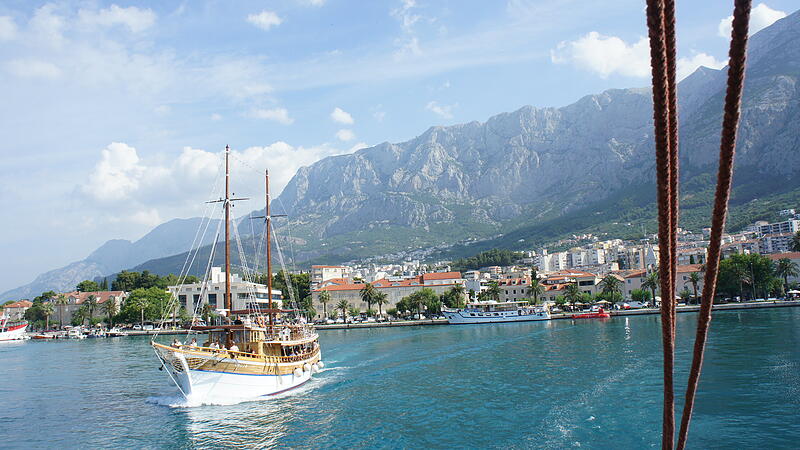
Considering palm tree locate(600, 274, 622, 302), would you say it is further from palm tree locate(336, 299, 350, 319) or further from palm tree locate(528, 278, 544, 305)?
palm tree locate(336, 299, 350, 319)

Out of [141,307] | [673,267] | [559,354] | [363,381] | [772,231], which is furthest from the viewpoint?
[772,231]

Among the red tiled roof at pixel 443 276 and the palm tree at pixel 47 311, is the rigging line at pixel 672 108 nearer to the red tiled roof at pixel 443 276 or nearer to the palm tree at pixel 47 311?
the red tiled roof at pixel 443 276

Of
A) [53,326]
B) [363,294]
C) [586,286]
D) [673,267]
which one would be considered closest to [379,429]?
[673,267]

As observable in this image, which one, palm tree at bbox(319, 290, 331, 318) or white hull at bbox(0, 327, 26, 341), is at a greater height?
palm tree at bbox(319, 290, 331, 318)

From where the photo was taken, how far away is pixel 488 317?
8169cm

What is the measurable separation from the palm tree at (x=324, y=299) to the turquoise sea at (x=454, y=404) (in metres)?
56.3

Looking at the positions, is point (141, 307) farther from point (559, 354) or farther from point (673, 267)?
point (673, 267)

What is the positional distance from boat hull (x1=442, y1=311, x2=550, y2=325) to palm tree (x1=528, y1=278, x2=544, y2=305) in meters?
13.9

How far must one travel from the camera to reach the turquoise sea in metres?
18.6

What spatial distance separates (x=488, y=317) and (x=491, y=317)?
45 cm

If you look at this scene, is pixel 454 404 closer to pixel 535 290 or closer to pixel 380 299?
pixel 380 299

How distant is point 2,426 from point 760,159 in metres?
183

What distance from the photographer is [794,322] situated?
4775cm

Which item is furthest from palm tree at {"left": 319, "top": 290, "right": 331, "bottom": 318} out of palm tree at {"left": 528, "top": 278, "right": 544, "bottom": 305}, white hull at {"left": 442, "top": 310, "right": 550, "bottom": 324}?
palm tree at {"left": 528, "top": 278, "right": 544, "bottom": 305}
